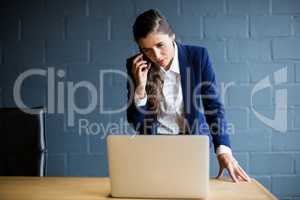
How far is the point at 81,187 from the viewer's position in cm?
165

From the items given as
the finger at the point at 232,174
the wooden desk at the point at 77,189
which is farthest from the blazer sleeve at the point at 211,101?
the wooden desk at the point at 77,189

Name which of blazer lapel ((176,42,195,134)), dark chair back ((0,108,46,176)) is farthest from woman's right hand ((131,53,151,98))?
dark chair back ((0,108,46,176))

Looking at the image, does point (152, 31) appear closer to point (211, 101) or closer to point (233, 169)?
point (211, 101)

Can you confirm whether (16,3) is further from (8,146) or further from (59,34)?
(8,146)

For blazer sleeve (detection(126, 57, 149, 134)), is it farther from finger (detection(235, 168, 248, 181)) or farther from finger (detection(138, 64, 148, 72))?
finger (detection(235, 168, 248, 181))

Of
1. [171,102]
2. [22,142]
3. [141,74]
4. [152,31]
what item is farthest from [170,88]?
[22,142]

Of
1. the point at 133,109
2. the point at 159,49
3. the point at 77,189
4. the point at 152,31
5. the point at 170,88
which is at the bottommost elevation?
the point at 77,189

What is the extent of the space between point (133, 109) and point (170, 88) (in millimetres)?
260

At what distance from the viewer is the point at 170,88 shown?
2.39 m

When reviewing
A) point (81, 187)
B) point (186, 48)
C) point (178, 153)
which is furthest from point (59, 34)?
point (178, 153)

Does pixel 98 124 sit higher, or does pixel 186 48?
pixel 186 48

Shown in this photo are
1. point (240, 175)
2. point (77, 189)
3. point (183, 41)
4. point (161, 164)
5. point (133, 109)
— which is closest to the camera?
point (161, 164)

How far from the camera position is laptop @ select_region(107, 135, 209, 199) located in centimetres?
136

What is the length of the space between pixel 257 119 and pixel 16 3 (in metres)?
1.75
